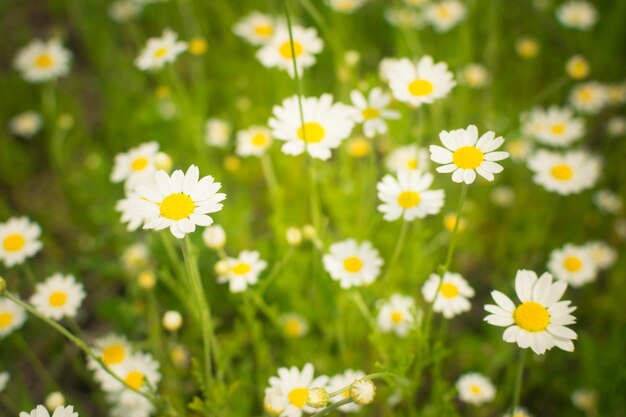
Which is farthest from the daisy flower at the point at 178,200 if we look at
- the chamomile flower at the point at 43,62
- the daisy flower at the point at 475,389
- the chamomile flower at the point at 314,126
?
the chamomile flower at the point at 43,62

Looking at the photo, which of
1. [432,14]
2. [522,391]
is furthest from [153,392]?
[432,14]

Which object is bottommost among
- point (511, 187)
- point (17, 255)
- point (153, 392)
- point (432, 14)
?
point (153, 392)

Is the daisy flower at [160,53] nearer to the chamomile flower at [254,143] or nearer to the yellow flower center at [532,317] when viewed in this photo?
the chamomile flower at [254,143]

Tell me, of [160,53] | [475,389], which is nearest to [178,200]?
[160,53]

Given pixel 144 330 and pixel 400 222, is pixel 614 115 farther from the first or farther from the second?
pixel 144 330

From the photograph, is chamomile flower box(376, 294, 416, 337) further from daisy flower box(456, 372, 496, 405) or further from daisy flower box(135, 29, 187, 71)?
daisy flower box(135, 29, 187, 71)

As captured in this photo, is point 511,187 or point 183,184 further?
point 511,187

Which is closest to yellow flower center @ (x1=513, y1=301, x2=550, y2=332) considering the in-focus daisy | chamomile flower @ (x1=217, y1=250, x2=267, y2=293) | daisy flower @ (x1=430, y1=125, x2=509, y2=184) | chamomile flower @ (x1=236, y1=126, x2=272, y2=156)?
daisy flower @ (x1=430, y1=125, x2=509, y2=184)

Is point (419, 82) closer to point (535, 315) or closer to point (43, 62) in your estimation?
point (535, 315)

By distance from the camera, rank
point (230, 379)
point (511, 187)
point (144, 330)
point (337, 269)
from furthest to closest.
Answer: point (511, 187)
point (144, 330)
point (230, 379)
point (337, 269)

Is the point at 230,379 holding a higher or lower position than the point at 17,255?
lower
